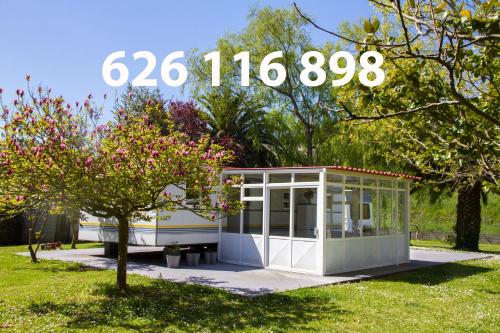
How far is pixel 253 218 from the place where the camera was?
16516 mm

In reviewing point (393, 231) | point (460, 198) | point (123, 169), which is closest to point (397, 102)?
point (123, 169)

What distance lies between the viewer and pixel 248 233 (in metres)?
16.5

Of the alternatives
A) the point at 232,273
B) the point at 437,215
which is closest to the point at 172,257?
the point at 232,273

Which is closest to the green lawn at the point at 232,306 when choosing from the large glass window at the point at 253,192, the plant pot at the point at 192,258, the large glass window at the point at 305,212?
the large glass window at the point at 305,212

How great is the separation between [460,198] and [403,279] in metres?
12.6

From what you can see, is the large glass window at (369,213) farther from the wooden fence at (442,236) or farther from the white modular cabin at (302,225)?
the wooden fence at (442,236)

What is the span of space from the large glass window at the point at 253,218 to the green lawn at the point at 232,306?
13.8 ft

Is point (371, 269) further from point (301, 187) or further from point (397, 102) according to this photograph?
point (397, 102)

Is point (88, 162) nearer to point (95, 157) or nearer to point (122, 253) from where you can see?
point (95, 157)

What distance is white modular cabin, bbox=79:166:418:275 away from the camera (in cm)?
1488

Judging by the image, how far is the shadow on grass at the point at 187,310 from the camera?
8580mm

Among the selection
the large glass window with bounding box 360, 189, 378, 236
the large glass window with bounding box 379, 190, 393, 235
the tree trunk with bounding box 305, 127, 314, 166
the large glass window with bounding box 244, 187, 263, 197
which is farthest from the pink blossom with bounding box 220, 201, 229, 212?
the tree trunk with bounding box 305, 127, 314, 166

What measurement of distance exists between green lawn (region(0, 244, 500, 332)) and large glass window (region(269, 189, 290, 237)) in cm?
322

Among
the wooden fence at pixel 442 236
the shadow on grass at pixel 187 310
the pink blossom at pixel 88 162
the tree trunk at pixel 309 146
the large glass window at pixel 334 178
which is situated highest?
the tree trunk at pixel 309 146
